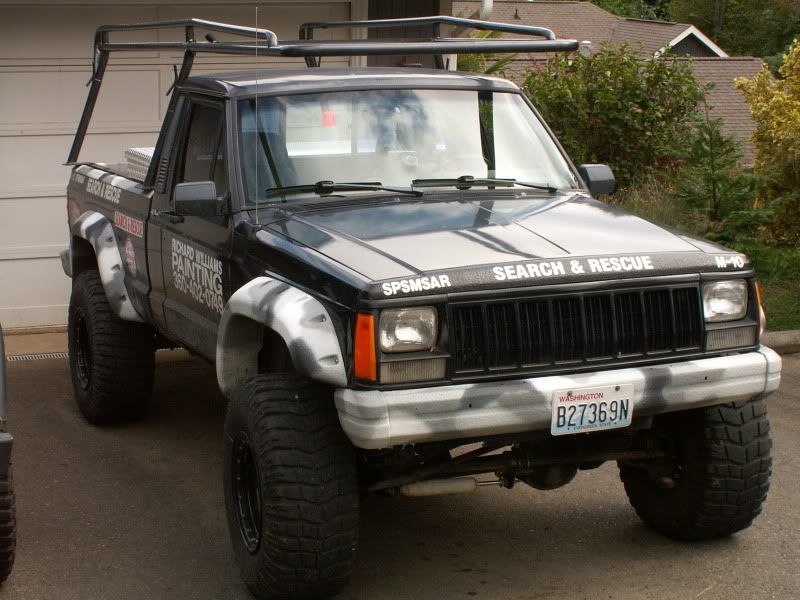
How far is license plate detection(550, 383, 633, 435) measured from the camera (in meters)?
4.57

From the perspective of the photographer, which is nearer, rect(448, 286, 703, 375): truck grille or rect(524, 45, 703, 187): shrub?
rect(448, 286, 703, 375): truck grille

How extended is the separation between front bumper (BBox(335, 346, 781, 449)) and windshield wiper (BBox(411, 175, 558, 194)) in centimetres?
139

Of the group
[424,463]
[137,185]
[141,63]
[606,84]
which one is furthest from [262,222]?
[606,84]

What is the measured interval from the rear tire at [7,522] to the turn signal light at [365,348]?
4.77ft

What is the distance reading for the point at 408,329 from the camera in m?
4.48

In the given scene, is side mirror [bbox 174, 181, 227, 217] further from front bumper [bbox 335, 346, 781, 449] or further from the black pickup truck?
front bumper [bbox 335, 346, 781, 449]

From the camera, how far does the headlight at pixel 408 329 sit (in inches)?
175

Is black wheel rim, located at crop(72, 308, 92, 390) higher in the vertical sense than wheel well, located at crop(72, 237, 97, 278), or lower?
→ lower

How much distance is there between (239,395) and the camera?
4906mm

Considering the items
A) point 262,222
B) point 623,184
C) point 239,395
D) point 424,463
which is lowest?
point 623,184

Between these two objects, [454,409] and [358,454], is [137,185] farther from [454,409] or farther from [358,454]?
[454,409]

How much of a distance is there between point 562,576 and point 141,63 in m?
6.69

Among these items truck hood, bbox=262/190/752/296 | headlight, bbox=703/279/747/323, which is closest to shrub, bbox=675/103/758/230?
truck hood, bbox=262/190/752/296

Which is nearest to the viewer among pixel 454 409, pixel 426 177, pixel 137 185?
pixel 454 409
